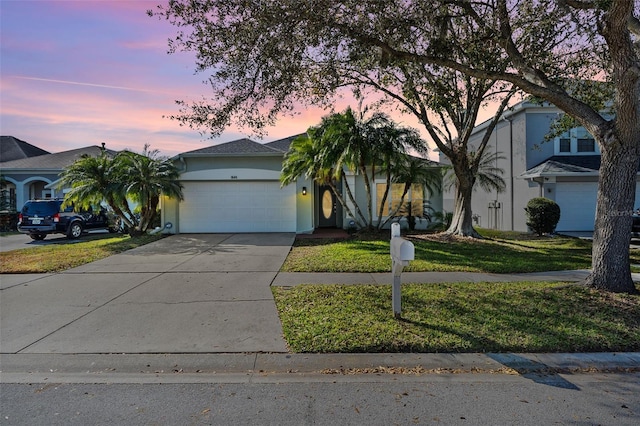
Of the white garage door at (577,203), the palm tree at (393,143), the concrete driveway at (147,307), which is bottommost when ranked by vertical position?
the concrete driveway at (147,307)

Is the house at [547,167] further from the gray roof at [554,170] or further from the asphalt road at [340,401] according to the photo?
the asphalt road at [340,401]

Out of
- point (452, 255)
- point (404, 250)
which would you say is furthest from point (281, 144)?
point (404, 250)

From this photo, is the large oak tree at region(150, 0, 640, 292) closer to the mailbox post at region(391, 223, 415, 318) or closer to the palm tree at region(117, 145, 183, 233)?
the mailbox post at region(391, 223, 415, 318)

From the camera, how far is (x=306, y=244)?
13.5 m

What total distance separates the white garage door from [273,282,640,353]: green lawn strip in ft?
42.2

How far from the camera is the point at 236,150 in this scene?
1661 cm

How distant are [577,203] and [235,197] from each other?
15.3m

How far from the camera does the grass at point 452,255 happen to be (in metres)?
9.22

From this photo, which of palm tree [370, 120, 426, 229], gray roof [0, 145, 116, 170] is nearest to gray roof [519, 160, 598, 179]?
palm tree [370, 120, 426, 229]

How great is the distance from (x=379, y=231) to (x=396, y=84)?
17.9ft

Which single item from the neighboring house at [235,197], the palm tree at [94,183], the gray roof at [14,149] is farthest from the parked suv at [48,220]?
the gray roof at [14,149]

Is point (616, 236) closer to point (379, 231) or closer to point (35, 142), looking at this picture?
point (379, 231)

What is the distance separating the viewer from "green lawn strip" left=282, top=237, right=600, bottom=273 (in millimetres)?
9203

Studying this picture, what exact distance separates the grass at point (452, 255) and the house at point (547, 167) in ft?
14.5
